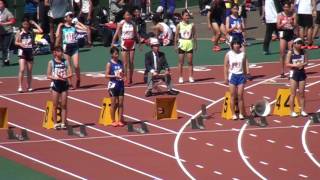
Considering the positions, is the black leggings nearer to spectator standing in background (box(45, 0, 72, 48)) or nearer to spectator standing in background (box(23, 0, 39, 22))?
spectator standing in background (box(45, 0, 72, 48))

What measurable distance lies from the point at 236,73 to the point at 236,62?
0.78 ft

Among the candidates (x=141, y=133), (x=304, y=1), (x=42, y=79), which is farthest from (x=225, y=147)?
(x=304, y=1)

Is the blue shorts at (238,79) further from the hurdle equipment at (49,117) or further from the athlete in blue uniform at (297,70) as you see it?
the hurdle equipment at (49,117)

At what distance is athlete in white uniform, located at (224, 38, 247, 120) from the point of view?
23.7m

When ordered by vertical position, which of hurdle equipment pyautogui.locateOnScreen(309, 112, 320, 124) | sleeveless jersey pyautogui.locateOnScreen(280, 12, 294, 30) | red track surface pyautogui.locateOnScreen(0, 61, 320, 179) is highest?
sleeveless jersey pyautogui.locateOnScreen(280, 12, 294, 30)

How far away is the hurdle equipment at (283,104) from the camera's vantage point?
80.1 ft

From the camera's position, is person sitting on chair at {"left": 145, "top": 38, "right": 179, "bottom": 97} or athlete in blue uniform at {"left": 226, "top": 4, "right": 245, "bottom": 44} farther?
athlete in blue uniform at {"left": 226, "top": 4, "right": 245, "bottom": 44}

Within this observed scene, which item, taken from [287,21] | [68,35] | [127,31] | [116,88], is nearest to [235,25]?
[287,21]

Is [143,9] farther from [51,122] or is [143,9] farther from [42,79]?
[51,122]

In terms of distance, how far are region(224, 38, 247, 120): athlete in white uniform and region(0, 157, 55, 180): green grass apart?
514cm

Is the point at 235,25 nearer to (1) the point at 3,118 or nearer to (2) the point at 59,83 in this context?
(2) the point at 59,83

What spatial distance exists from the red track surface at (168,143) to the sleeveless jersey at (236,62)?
1.11 m

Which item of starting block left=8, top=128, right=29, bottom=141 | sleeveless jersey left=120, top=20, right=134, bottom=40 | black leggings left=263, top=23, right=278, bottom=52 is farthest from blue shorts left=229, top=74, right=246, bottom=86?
black leggings left=263, top=23, right=278, bottom=52

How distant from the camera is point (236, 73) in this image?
23.7 metres
